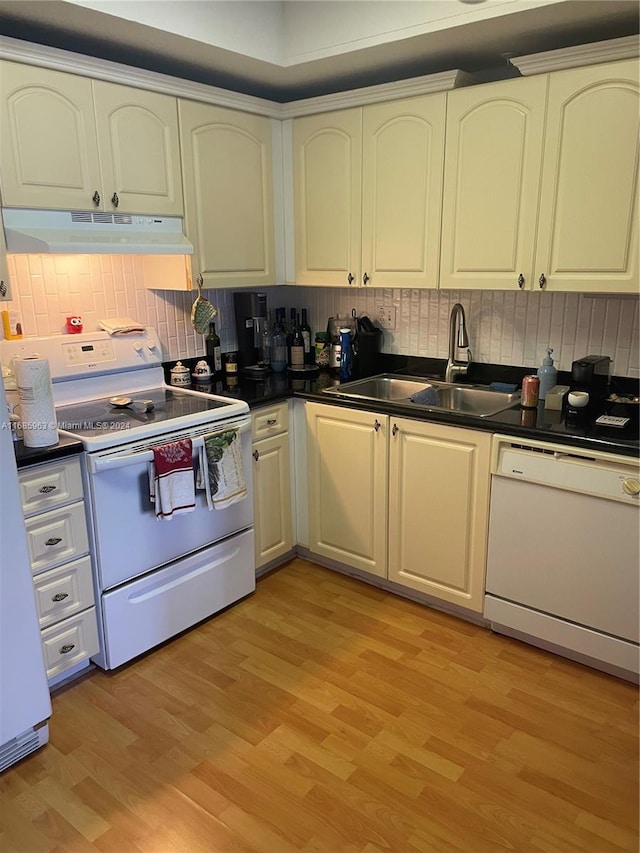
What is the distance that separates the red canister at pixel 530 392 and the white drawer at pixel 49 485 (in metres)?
1.73

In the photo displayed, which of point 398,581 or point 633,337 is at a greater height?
point 633,337

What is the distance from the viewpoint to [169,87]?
2537 millimetres

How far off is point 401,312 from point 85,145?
5.35 ft

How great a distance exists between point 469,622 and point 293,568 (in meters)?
0.93

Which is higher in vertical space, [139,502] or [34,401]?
[34,401]

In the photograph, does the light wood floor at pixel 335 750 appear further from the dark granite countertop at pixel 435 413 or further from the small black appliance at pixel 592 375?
the small black appliance at pixel 592 375

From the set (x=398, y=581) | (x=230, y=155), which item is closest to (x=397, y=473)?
(x=398, y=581)

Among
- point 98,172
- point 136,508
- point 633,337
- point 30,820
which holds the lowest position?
point 30,820

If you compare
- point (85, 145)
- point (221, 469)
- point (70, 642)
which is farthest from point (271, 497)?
point (85, 145)

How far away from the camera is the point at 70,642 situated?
2.23m

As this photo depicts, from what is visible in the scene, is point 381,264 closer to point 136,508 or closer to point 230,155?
point 230,155

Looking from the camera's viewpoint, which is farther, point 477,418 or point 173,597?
point 173,597

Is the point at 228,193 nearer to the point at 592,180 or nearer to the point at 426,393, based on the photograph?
the point at 426,393

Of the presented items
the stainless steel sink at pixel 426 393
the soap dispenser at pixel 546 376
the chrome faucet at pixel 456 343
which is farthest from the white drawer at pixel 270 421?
the soap dispenser at pixel 546 376
